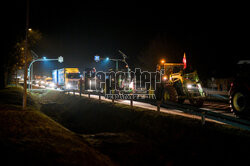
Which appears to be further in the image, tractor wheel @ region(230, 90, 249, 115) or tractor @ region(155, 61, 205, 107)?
tractor @ region(155, 61, 205, 107)

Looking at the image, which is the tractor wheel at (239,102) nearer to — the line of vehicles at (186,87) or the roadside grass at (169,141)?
the line of vehicles at (186,87)

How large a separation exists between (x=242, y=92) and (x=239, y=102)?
1.71ft

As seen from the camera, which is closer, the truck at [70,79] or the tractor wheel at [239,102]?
the tractor wheel at [239,102]

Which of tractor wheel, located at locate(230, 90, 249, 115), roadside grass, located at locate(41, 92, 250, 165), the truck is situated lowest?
roadside grass, located at locate(41, 92, 250, 165)

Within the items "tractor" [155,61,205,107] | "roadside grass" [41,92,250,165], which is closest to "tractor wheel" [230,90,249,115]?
"roadside grass" [41,92,250,165]

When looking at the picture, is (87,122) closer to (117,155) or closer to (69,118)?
(69,118)

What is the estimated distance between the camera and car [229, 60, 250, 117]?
26.1ft

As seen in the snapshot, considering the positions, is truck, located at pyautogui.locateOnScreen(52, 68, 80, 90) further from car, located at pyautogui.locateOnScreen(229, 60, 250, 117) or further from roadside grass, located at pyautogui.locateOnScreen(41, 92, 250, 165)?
car, located at pyautogui.locateOnScreen(229, 60, 250, 117)

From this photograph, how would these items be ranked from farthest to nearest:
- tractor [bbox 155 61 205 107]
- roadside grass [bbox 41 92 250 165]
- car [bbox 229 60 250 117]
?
tractor [bbox 155 61 205 107]
car [bbox 229 60 250 117]
roadside grass [bbox 41 92 250 165]

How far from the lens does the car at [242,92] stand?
7.95 m

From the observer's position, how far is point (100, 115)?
1638 centimetres

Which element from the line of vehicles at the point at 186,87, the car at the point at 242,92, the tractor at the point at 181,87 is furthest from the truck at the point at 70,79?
the car at the point at 242,92

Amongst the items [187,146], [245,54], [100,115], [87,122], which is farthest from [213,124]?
[245,54]

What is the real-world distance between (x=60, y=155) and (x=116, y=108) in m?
9.02
